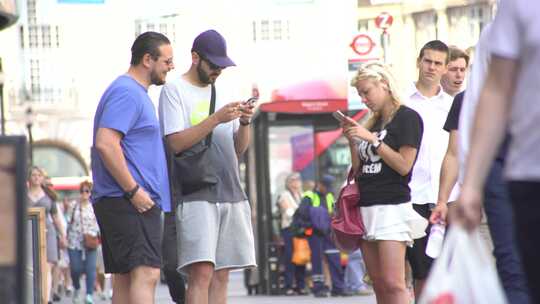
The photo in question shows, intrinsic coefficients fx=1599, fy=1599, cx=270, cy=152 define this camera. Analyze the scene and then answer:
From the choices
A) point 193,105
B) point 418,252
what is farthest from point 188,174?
point 418,252

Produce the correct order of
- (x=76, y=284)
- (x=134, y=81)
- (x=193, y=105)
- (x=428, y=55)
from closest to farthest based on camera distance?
(x=134, y=81), (x=193, y=105), (x=428, y=55), (x=76, y=284)

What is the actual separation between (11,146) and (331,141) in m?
19.7

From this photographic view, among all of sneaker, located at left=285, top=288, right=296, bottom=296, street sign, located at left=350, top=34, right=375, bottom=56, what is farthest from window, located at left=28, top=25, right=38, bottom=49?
sneaker, located at left=285, top=288, right=296, bottom=296

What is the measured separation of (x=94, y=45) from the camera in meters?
59.7

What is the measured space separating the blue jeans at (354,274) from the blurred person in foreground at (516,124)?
18.9 m

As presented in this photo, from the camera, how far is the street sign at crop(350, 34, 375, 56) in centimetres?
2779

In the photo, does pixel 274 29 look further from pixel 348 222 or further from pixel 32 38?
pixel 32 38

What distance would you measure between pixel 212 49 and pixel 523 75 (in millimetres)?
5045

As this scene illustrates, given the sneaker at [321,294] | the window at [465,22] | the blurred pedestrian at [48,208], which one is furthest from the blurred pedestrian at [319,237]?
the window at [465,22]

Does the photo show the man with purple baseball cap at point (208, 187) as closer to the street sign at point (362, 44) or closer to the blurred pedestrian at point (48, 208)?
the blurred pedestrian at point (48, 208)

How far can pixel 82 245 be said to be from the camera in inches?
878

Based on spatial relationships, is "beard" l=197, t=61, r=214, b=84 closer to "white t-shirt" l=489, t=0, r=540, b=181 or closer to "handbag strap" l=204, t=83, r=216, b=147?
"handbag strap" l=204, t=83, r=216, b=147

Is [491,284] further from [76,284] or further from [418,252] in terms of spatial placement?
[76,284]

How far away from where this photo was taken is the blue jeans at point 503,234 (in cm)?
655
